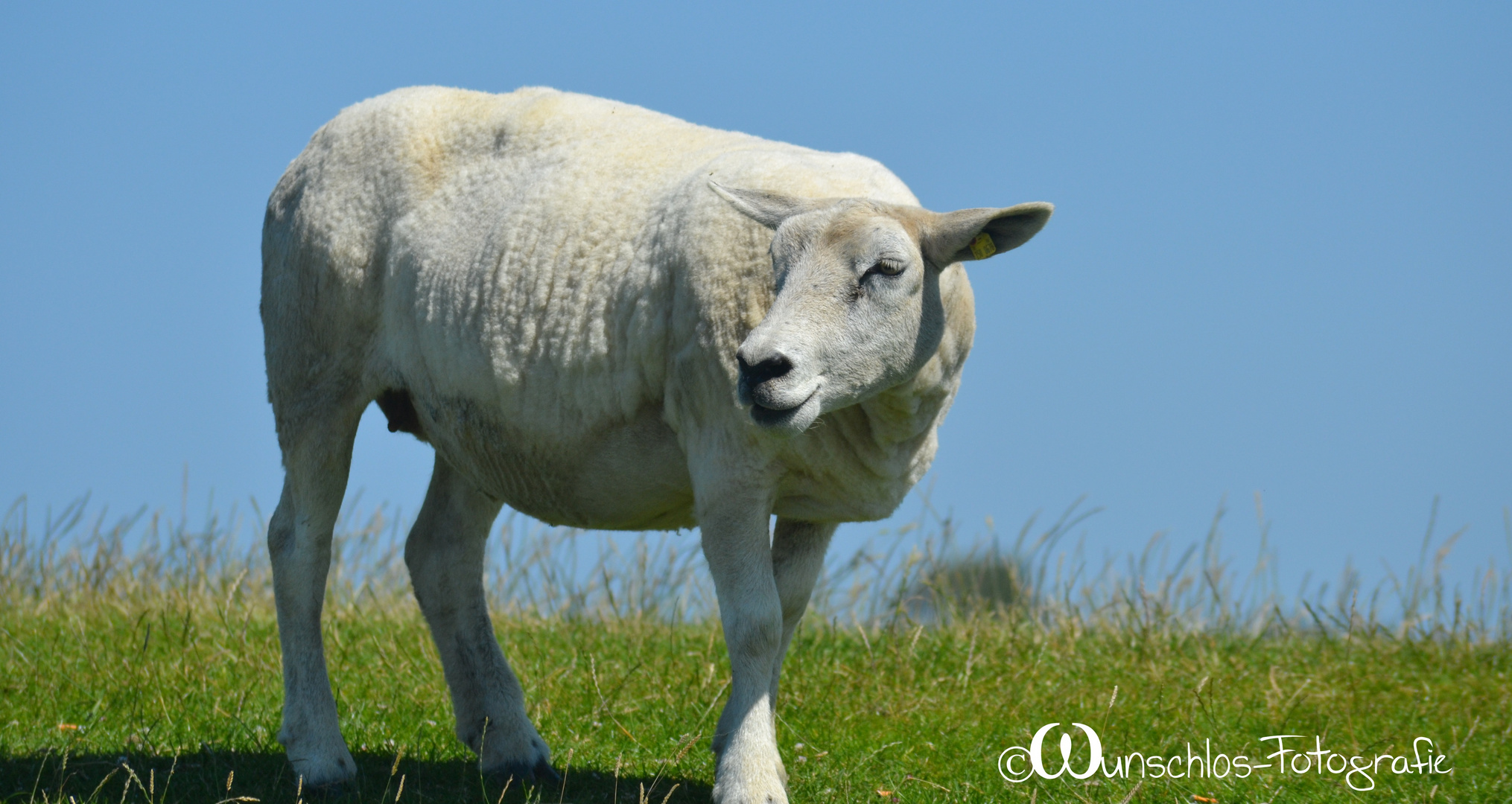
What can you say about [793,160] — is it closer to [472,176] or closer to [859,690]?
[472,176]

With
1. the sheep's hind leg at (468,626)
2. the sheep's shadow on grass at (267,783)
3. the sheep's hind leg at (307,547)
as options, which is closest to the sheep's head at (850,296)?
the sheep's shadow on grass at (267,783)

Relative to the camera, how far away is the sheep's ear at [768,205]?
13.5 feet

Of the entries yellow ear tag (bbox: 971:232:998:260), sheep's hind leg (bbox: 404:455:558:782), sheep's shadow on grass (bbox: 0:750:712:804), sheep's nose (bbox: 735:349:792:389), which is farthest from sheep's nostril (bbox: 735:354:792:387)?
sheep's hind leg (bbox: 404:455:558:782)

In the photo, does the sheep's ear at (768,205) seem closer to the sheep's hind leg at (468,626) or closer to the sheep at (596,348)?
the sheep at (596,348)

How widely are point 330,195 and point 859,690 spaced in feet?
10.1

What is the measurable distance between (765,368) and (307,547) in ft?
8.37

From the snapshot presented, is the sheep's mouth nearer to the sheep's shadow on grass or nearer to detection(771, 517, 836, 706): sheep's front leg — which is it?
detection(771, 517, 836, 706): sheep's front leg

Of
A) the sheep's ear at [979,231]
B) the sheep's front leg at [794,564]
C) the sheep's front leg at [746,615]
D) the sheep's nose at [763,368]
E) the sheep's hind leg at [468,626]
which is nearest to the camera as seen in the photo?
the sheep's nose at [763,368]

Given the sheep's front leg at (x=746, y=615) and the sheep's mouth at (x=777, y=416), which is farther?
the sheep's front leg at (x=746, y=615)

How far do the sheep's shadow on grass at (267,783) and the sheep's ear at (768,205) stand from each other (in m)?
1.88

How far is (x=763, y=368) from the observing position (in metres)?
3.71

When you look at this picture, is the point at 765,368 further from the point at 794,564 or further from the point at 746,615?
the point at 794,564

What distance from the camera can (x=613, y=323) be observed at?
4562 millimetres

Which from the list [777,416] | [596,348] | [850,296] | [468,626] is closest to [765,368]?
[777,416]
